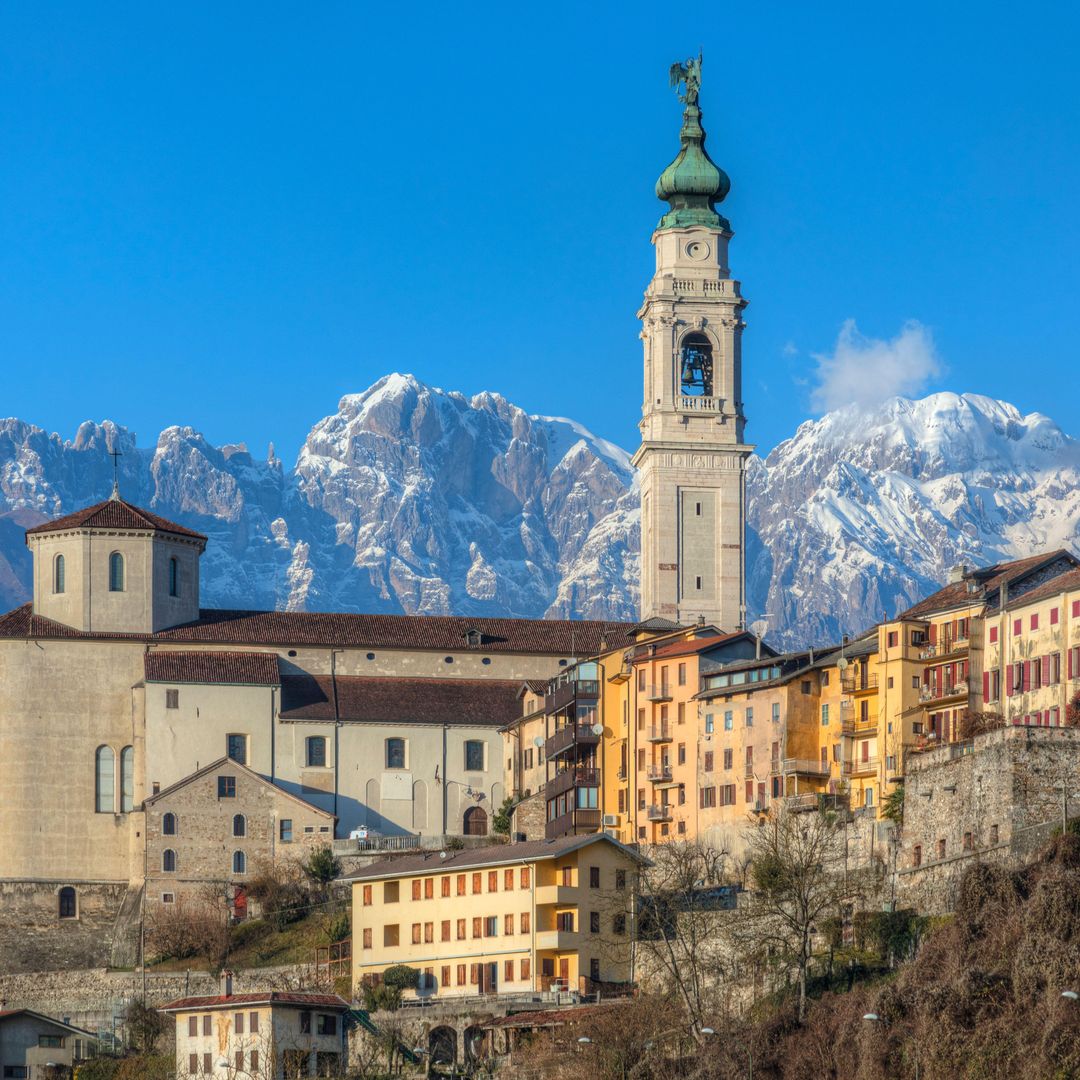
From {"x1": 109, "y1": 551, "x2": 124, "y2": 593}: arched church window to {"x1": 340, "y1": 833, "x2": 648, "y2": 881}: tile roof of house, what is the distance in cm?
2191

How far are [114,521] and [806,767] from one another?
34.6 meters

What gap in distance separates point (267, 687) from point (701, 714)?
21463mm

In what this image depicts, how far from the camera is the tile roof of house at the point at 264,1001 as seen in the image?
261 ft

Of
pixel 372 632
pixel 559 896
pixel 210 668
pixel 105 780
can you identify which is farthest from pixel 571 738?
pixel 105 780

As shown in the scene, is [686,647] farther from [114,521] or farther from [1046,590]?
[114,521]

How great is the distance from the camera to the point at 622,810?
95062 millimetres

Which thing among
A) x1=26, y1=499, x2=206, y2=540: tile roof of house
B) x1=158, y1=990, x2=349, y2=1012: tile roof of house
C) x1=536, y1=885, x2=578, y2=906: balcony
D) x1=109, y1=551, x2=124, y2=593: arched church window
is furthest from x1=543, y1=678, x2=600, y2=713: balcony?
x1=109, y1=551, x2=124, y2=593: arched church window

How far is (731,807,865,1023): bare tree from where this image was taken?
7562 centimetres

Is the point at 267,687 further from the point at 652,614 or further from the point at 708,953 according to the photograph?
the point at 708,953

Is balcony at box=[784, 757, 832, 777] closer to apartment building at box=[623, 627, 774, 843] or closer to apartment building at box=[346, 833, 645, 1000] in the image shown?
apartment building at box=[623, 627, 774, 843]

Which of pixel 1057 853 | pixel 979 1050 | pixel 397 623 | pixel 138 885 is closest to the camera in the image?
pixel 979 1050

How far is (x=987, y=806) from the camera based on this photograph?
74.2 metres


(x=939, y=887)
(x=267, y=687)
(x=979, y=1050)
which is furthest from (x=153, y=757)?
(x=979, y=1050)

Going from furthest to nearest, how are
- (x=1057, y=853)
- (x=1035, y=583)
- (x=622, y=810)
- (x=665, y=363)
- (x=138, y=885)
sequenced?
1. (x=665, y=363)
2. (x=138, y=885)
3. (x=622, y=810)
4. (x=1035, y=583)
5. (x=1057, y=853)
